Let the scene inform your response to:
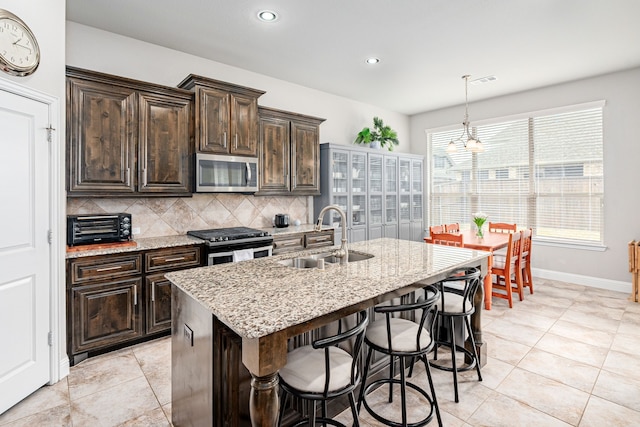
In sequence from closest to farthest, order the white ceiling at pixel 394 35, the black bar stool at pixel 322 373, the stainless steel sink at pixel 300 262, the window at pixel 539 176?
the black bar stool at pixel 322 373, the stainless steel sink at pixel 300 262, the white ceiling at pixel 394 35, the window at pixel 539 176

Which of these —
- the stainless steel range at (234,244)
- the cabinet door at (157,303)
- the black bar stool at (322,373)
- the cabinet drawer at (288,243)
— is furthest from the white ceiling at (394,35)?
the black bar stool at (322,373)

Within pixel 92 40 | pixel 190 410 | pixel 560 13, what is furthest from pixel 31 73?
pixel 560 13

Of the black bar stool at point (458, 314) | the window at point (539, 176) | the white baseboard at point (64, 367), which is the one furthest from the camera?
the window at point (539, 176)

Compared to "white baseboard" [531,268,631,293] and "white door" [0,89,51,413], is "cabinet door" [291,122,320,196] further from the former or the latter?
"white baseboard" [531,268,631,293]

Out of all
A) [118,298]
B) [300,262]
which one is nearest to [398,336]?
[300,262]

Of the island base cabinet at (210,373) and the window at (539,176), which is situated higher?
the window at (539,176)

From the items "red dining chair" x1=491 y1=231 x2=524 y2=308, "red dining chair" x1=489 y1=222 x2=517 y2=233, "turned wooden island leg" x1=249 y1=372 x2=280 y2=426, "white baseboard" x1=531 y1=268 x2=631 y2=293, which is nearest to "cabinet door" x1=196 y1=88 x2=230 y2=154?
"turned wooden island leg" x1=249 y1=372 x2=280 y2=426

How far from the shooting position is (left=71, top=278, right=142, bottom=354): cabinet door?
2633 mm

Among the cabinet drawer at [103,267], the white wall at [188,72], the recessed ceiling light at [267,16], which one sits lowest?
the cabinet drawer at [103,267]

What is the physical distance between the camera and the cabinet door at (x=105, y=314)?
263cm

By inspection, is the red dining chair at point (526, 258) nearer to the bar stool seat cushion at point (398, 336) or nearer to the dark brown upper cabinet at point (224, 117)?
the bar stool seat cushion at point (398, 336)

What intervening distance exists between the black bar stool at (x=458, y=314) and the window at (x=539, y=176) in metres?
3.54

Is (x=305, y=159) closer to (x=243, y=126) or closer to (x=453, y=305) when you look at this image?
(x=243, y=126)

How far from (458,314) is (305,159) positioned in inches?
116
